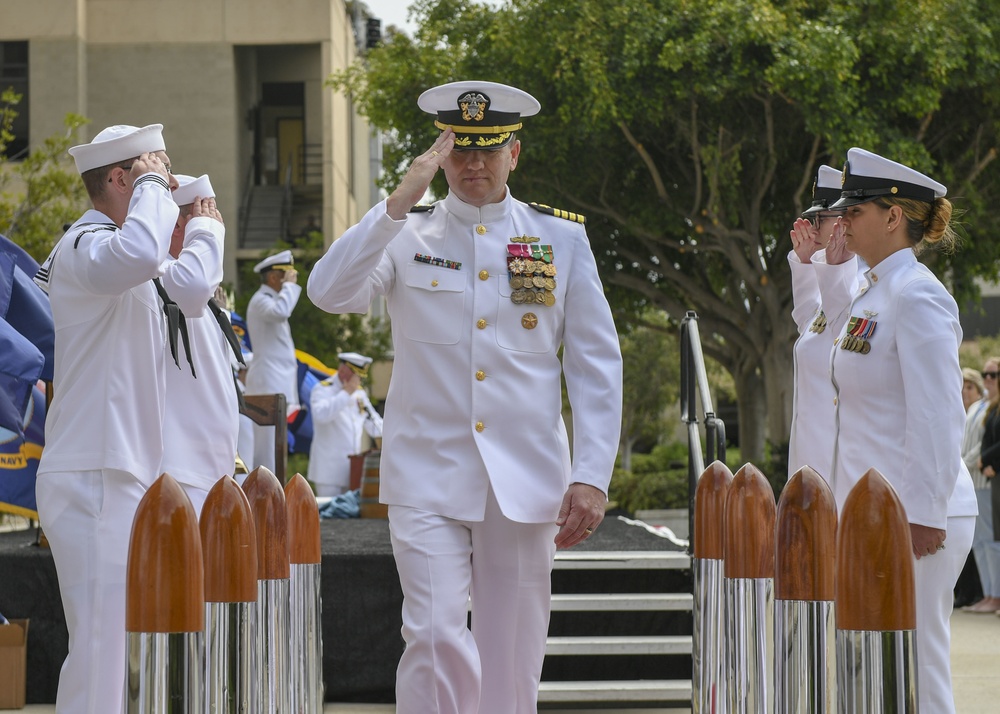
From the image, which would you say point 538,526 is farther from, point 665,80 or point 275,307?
point 665,80

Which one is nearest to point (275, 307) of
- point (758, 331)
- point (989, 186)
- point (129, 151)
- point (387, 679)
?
point (387, 679)

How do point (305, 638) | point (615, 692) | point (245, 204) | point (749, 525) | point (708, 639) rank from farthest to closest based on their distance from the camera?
point (245, 204) → point (615, 692) → point (708, 639) → point (305, 638) → point (749, 525)

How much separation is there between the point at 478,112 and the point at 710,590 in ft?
5.73

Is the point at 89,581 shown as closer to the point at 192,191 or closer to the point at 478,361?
the point at 478,361

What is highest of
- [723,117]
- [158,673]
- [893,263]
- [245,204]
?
[723,117]

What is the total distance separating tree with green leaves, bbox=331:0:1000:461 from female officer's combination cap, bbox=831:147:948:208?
1354 centimetres

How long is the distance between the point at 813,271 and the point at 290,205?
99.2 ft

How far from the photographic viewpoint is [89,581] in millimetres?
4254

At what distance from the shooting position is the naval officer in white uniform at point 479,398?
13.8ft

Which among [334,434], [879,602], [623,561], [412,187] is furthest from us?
[334,434]

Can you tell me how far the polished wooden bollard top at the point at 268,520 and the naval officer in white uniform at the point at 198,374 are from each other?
1.71 m

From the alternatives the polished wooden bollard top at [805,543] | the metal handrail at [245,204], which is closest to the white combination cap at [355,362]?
the polished wooden bollard top at [805,543]

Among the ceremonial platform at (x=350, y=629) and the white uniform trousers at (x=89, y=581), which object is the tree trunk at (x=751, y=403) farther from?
the white uniform trousers at (x=89, y=581)

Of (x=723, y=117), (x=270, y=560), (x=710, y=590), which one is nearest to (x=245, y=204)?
(x=723, y=117)
